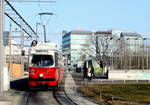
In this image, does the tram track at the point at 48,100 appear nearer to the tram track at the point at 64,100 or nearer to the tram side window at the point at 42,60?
the tram track at the point at 64,100

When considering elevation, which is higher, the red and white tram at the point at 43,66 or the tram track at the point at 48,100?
the red and white tram at the point at 43,66

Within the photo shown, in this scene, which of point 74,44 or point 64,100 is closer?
point 64,100

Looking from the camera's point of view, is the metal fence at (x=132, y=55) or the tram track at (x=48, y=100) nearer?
the tram track at (x=48, y=100)

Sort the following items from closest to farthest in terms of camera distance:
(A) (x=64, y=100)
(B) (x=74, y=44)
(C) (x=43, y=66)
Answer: (A) (x=64, y=100), (C) (x=43, y=66), (B) (x=74, y=44)

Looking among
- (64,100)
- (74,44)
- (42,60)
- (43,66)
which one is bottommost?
(64,100)

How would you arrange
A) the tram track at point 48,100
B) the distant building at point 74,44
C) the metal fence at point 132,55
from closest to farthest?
the tram track at point 48,100
the metal fence at point 132,55
the distant building at point 74,44

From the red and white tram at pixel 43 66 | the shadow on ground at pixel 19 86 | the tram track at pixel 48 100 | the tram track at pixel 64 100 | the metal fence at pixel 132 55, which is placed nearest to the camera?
the tram track at pixel 64 100

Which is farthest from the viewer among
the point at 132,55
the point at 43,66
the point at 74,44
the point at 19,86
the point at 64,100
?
the point at 74,44

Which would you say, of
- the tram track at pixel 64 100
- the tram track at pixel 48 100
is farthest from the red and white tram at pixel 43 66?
the tram track at pixel 64 100

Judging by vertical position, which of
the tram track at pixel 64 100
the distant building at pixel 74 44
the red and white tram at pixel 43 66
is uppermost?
the distant building at pixel 74 44

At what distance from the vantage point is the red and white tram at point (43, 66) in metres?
32.9

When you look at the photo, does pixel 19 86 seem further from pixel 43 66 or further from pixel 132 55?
pixel 132 55

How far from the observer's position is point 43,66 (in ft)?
109

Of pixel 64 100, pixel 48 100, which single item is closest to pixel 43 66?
pixel 48 100
